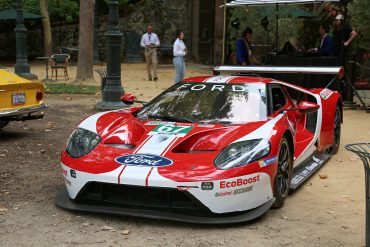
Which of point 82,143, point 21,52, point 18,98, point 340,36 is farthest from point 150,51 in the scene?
point 82,143

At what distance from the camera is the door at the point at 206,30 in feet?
88.6

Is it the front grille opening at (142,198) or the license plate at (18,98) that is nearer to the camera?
the front grille opening at (142,198)

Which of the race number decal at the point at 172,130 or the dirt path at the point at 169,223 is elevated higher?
the race number decal at the point at 172,130

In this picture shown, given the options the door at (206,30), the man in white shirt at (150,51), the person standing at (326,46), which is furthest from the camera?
the door at (206,30)

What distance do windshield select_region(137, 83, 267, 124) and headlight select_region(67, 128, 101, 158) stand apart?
707 millimetres

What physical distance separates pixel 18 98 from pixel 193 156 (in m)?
4.54

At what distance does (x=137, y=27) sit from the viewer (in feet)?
94.0

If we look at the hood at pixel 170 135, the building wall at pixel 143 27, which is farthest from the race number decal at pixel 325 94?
the building wall at pixel 143 27

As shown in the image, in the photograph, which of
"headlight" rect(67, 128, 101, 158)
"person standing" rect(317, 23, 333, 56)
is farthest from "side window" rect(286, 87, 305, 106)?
"person standing" rect(317, 23, 333, 56)

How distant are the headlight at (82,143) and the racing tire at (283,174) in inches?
69.6

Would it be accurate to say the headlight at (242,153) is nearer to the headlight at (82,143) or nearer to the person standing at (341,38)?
the headlight at (82,143)

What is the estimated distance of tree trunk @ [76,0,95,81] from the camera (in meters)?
17.4

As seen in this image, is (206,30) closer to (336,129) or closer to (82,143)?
(336,129)

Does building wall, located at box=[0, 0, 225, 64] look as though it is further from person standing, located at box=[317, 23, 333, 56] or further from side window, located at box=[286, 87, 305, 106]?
side window, located at box=[286, 87, 305, 106]
